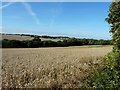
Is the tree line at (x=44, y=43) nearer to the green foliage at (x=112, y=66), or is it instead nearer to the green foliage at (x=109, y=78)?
the green foliage at (x=112, y=66)

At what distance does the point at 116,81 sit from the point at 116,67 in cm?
79

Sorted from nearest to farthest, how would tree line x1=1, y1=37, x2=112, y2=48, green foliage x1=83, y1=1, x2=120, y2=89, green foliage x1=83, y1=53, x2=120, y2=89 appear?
green foliage x1=83, y1=53, x2=120, y2=89, green foliage x1=83, y1=1, x2=120, y2=89, tree line x1=1, y1=37, x2=112, y2=48

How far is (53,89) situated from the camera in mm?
9398

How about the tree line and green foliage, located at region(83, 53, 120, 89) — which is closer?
green foliage, located at region(83, 53, 120, 89)

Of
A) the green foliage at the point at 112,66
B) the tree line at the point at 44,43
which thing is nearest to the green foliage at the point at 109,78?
the green foliage at the point at 112,66

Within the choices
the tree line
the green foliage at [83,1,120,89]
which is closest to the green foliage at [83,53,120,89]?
the green foliage at [83,1,120,89]

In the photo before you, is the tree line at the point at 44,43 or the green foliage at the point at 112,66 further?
the tree line at the point at 44,43

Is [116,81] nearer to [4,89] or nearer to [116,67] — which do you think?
[116,67]

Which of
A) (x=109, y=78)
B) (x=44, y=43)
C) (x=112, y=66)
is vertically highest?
(x=112, y=66)

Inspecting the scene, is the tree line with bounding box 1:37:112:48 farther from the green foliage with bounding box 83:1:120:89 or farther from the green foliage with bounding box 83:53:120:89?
the green foliage with bounding box 83:53:120:89

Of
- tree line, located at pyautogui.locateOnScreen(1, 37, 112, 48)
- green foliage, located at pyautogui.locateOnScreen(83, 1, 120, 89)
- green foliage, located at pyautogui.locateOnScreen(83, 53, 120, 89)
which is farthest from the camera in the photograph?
tree line, located at pyautogui.locateOnScreen(1, 37, 112, 48)

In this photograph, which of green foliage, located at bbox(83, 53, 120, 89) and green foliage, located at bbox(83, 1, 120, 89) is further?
green foliage, located at bbox(83, 1, 120, 89)

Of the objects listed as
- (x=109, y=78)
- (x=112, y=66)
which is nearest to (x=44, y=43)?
(x=112, y=66)

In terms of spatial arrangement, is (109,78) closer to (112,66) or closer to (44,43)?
(112,66)
